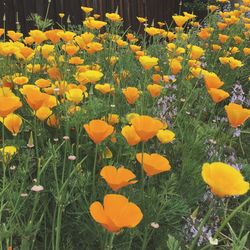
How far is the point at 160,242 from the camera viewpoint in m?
1.58

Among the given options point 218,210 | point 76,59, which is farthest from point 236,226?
point 76,59

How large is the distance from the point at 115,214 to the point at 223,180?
24cm

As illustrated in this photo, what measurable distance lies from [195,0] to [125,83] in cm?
639

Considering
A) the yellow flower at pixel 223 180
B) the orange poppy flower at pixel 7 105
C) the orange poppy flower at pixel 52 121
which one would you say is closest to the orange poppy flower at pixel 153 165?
the yellow flower at pixel 223 180

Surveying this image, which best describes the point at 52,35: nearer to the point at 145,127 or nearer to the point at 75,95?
the point at 75,95

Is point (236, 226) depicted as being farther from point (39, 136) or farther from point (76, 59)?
point (76, 59)

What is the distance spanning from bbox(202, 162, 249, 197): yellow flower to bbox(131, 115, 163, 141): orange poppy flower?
0.29 m

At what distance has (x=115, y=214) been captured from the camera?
98cm

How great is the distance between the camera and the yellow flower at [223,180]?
3.28 feet

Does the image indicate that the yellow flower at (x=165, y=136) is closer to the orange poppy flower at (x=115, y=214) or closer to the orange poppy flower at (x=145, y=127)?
the orange poppy flower at (x=145, y=127)

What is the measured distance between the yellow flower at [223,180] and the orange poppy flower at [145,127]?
29 centimetres

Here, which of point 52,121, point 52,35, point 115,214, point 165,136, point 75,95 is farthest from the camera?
point 52,35

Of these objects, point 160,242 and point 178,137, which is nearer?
point 160,242

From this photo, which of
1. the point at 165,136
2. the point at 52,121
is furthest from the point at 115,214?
the point at 52,121
